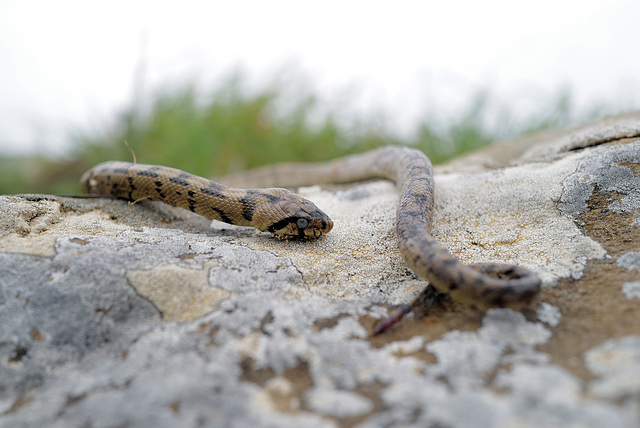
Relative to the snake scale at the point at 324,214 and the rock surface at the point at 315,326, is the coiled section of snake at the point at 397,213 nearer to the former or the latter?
the snake scale at the point at 324,214

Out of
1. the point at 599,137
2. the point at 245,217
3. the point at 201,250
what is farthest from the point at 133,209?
the point at 599,137

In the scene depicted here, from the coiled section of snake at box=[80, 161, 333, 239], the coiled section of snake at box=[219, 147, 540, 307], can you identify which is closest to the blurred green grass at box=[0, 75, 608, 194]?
the coiled section of snake at box=[219, 147, 540, 307]

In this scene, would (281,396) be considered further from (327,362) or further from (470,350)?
(470,350)

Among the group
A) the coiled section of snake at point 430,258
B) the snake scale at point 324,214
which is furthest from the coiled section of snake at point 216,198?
the coiled section of snake at point 430,258

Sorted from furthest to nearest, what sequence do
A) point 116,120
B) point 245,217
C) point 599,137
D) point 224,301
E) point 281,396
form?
point 116,120 → point 599,137 → point 245,217 → point 224,301 → point 281,396

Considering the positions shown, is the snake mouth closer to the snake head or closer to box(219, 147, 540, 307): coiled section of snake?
the snake head
